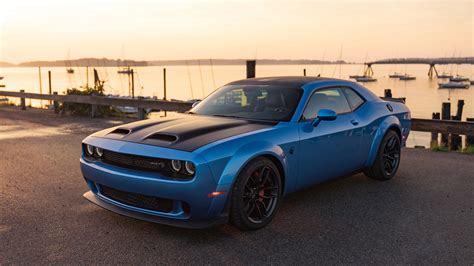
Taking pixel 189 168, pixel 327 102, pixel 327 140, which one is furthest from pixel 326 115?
pixel 189 168

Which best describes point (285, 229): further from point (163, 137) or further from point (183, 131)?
point (163, 137)

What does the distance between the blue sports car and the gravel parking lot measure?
0.27 m

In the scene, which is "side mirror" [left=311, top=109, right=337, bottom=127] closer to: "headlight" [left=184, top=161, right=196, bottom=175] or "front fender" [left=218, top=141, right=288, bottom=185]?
"front fender" [left=218, top=141, right=288, bottom=185]

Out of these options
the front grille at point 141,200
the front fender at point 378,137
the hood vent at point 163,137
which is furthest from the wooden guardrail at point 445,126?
the front grille at point 141,200

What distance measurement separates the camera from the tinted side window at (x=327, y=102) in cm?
546

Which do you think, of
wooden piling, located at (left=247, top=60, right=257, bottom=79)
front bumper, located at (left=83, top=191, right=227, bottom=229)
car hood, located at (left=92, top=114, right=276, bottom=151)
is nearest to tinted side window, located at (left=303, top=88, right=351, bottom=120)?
car hood, located at (left=92, top=114, right=276, bottom=151)

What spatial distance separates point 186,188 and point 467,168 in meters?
5.61

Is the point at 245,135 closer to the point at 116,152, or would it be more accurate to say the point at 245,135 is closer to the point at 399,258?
the point at 116,152

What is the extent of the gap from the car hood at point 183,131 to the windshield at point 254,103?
26cm

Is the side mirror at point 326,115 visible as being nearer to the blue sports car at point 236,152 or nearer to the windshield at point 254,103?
the blue sports car at point 236,152

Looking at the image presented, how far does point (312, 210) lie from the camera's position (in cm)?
534

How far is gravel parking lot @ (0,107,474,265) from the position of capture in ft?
13.1

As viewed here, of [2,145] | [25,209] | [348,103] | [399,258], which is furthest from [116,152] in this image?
[2,145]

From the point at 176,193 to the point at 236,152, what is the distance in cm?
68
